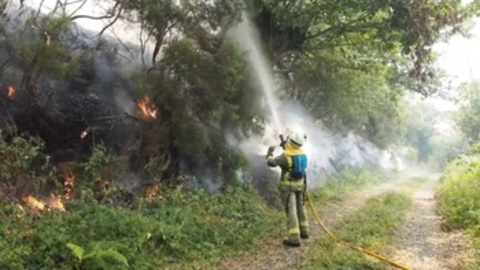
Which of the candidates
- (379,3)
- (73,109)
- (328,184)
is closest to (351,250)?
(73,109)

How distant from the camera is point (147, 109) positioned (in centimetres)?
1030

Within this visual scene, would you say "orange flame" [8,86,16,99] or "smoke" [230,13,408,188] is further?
"smoke" [230,13,408,188]

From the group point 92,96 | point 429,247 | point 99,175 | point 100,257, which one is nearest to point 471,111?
point 429,247

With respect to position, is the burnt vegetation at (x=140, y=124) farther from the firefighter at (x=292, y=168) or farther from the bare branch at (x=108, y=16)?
the firefighter at (x=292, y=168)

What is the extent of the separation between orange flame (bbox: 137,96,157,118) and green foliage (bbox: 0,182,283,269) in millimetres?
1969

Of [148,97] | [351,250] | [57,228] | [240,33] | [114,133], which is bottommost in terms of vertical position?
[57,228]

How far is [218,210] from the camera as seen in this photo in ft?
32.8

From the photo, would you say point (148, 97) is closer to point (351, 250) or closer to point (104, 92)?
point (104, 92)

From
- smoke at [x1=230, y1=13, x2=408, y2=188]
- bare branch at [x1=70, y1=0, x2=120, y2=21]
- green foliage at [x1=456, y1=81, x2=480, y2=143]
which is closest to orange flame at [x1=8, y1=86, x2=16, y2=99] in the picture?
bare branch at [x1=70, y1=0, x2=120, y2=21]

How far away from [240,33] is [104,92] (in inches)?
190

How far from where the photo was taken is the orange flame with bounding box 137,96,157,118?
10211 mm

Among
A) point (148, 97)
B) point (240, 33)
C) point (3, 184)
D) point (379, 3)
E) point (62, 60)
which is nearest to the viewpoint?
point (3, 184)

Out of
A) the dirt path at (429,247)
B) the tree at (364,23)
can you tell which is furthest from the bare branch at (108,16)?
the dirt path at (429,247)

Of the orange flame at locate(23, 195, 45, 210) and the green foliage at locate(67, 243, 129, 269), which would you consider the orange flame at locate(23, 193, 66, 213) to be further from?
the green foliage at locate(67, 243, 129, 269)
